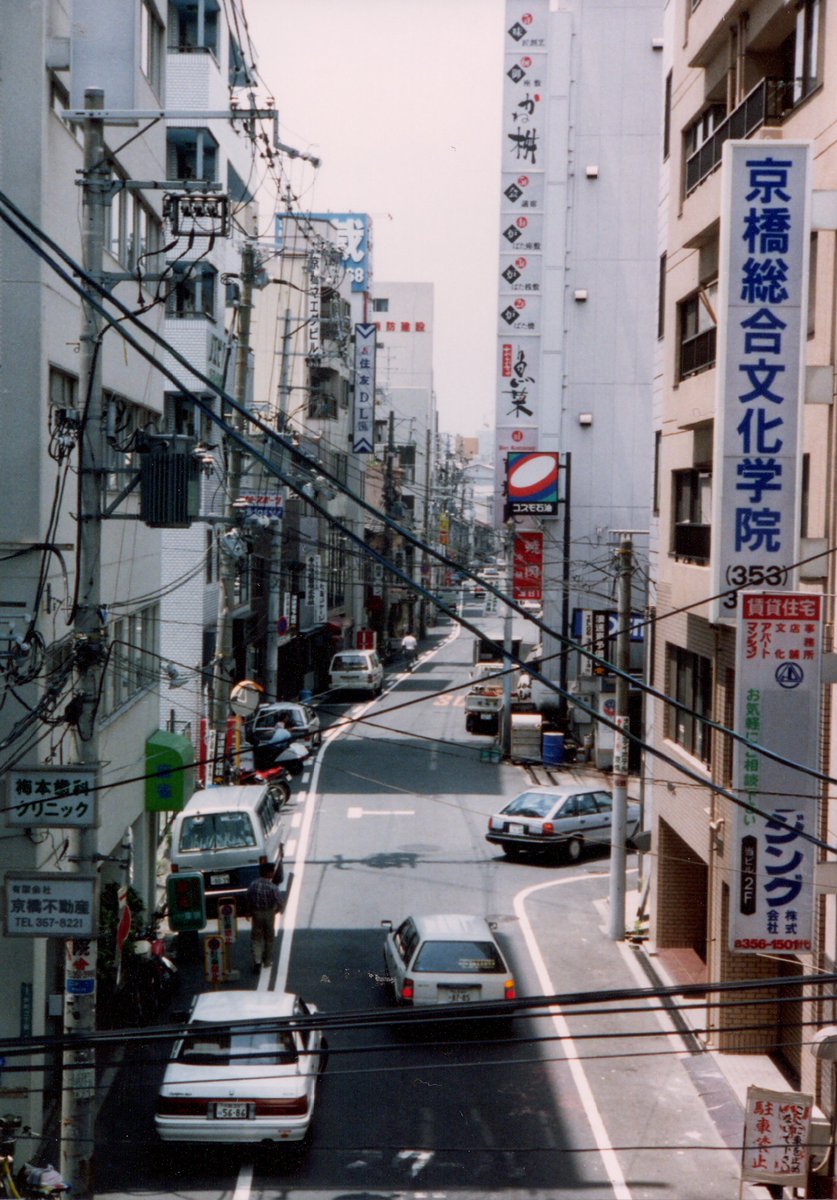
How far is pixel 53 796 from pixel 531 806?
1780 centimetres

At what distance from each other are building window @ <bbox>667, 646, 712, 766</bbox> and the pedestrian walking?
684cm

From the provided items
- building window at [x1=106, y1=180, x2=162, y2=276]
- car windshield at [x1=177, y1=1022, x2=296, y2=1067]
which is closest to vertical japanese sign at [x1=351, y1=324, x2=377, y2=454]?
building window at [x1=106, y1=180, x2=162, y2=276]

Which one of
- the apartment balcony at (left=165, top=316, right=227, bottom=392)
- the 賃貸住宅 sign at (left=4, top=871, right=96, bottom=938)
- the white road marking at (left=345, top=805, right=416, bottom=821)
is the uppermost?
the apartment balcony at (left=165, top=316, right=227, bottom=392)

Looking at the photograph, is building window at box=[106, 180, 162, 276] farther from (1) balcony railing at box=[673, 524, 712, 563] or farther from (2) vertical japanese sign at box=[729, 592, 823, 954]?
(2) vertical japanese sign at box=[729, 592, 823, 954]

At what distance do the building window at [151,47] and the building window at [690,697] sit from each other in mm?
12393

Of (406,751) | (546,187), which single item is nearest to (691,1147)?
(406,751)

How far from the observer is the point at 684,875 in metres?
22.8

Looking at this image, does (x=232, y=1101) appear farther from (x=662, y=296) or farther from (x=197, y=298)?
(x=197, y=298)

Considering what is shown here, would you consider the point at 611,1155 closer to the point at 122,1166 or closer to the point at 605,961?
the point at 122,1166

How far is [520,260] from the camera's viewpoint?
48531mm

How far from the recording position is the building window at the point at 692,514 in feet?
63.2

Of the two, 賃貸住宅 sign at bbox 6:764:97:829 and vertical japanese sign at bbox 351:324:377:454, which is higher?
vertical japanese sign at bbox 351:324:377:454

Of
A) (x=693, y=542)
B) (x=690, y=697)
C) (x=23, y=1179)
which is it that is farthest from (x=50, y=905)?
(x=690, y=697)

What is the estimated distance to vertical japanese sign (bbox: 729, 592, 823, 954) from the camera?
14039 millimetres
